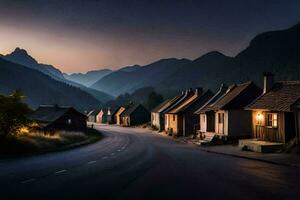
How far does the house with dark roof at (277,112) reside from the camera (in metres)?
35.1

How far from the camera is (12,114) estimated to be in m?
38.4

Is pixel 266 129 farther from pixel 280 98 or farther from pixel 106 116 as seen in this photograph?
pixel 106 116

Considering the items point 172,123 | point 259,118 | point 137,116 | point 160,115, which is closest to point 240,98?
point 259,118

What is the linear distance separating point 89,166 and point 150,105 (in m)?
141

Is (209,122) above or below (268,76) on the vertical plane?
below

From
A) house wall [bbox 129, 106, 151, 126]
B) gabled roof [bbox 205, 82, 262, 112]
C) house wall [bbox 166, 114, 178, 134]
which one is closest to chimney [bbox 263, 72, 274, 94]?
gabled roof [bbox 205, 82, 262, 112]

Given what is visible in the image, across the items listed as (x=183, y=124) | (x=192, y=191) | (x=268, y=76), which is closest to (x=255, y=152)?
(x=268, y=76)

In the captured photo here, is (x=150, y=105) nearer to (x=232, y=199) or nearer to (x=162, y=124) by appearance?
(x=162, y=124)

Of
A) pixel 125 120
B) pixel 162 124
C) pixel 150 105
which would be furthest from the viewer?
pixel 150 105

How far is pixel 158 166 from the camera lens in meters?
24.3

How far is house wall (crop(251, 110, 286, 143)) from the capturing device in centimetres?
3572

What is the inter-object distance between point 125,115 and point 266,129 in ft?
292

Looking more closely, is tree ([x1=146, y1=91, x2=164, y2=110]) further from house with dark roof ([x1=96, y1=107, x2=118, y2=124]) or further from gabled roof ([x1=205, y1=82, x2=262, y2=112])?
gabled roof ([x1=205, y1=82, x2=262, y2=112])

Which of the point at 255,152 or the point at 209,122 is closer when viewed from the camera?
the point at 255,152
